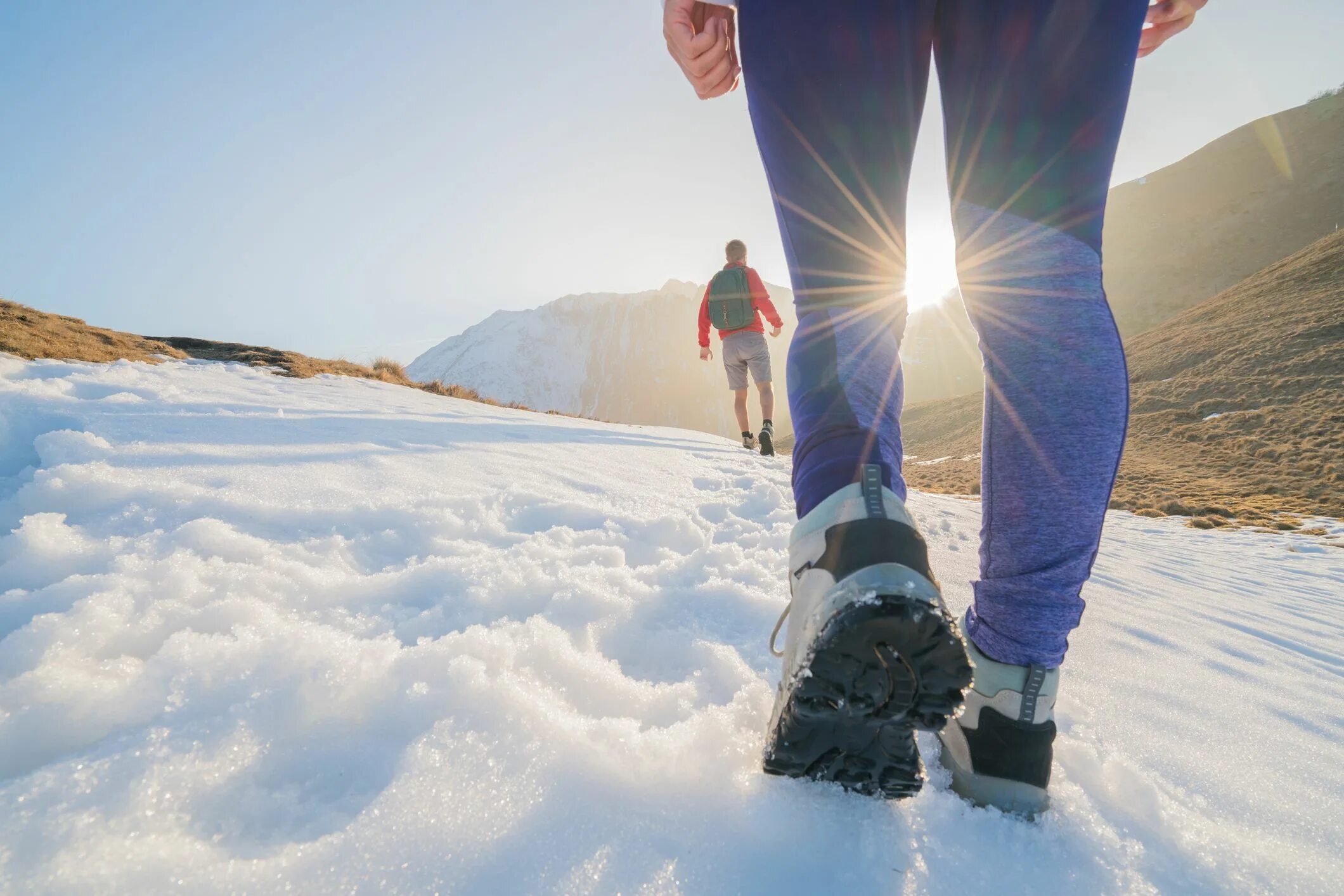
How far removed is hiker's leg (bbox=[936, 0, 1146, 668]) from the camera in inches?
24.3

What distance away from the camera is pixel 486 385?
226 feet

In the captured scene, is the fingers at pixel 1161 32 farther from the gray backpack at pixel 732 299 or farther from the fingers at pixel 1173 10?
the gray backpack at pixel 732 299

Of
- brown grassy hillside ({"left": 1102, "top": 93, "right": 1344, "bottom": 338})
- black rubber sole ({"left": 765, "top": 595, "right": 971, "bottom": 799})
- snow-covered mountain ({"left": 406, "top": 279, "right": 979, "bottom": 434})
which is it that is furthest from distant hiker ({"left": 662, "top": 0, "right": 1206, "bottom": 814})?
snow-covered mountain ({"left": 406, "top": 279, "right": 979, "bottom": 434})

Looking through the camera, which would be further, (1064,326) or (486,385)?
(486,385)

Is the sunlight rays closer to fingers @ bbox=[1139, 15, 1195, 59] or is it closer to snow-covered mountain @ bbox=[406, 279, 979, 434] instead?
fingers @ bbox=[1139, 15, 1195, 59]

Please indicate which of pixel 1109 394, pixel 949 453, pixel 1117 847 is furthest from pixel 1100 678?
pixel 949 453

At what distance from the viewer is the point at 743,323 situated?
5133mm

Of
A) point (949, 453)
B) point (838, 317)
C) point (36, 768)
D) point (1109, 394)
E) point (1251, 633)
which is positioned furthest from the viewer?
point (949, 453)

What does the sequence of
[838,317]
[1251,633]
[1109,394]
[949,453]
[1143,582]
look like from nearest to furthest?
1. [1109,394]
2. [838,317]
3. [1251,633]
4. [1143,582]
5. [949,453]

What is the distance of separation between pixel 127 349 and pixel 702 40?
5.39 meters

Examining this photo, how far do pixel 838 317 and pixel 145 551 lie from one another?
112 centimetres

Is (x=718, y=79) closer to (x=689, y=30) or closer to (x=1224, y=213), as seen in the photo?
(x=689, y=30)

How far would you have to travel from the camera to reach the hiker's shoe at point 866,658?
0.50m

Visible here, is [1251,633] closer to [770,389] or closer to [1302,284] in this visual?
[770,389]
